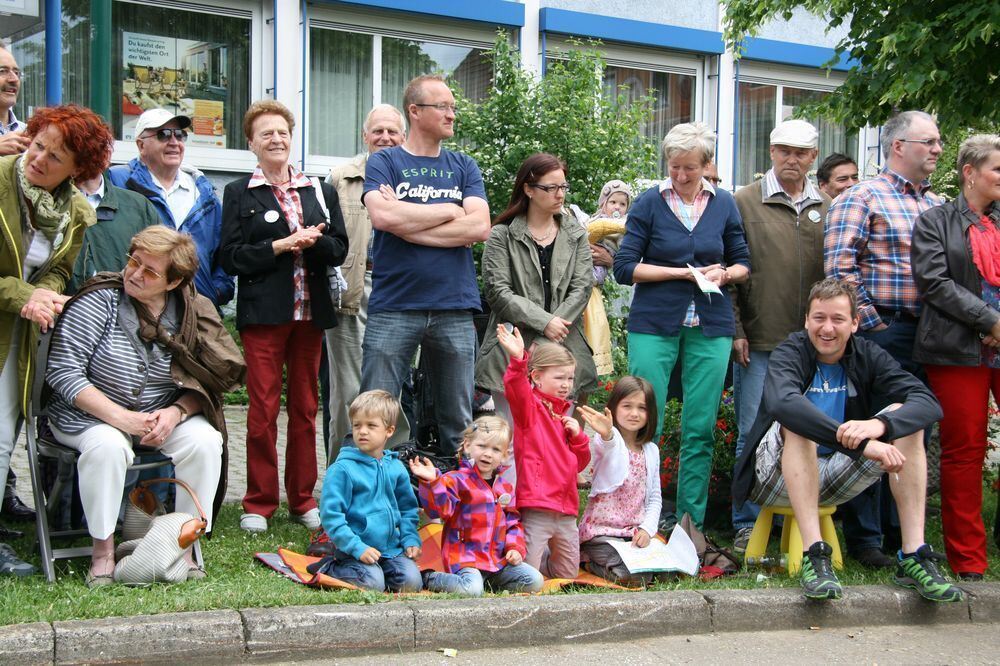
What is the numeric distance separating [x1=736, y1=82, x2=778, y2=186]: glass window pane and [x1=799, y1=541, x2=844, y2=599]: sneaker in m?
12.2

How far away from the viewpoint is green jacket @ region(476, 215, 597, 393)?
6.62 m

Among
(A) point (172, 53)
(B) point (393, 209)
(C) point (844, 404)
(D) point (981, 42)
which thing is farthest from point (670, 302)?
(A) point (172, 53)

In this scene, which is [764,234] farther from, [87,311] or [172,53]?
[172,53]

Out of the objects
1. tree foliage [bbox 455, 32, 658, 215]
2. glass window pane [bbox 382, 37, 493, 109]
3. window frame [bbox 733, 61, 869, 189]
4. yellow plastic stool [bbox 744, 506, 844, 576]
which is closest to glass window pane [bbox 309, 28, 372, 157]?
glass window pane [bbox 382, 37, 493, 109]

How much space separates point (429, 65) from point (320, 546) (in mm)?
9670

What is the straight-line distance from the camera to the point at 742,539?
6.61 meters

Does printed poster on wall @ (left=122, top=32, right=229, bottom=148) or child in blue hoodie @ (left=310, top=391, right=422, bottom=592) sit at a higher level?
printed poster on wall @ (left=122, top=32, right=229, bottom=148)

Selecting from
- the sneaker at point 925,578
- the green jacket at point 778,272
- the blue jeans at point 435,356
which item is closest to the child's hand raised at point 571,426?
the blue jeans at point 435,356

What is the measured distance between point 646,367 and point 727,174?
35.7 feet

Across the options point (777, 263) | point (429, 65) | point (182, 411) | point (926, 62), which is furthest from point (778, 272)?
point (429, 65)

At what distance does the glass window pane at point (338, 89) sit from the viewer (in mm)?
13703

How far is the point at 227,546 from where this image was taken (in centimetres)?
588

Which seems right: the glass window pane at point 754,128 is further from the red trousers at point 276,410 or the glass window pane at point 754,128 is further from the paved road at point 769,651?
the paved road at point 769,651

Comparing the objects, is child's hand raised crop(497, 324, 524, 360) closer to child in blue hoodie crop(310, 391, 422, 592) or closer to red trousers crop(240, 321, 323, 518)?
child in blue hoodie crop(310, 391, 422, 592)
